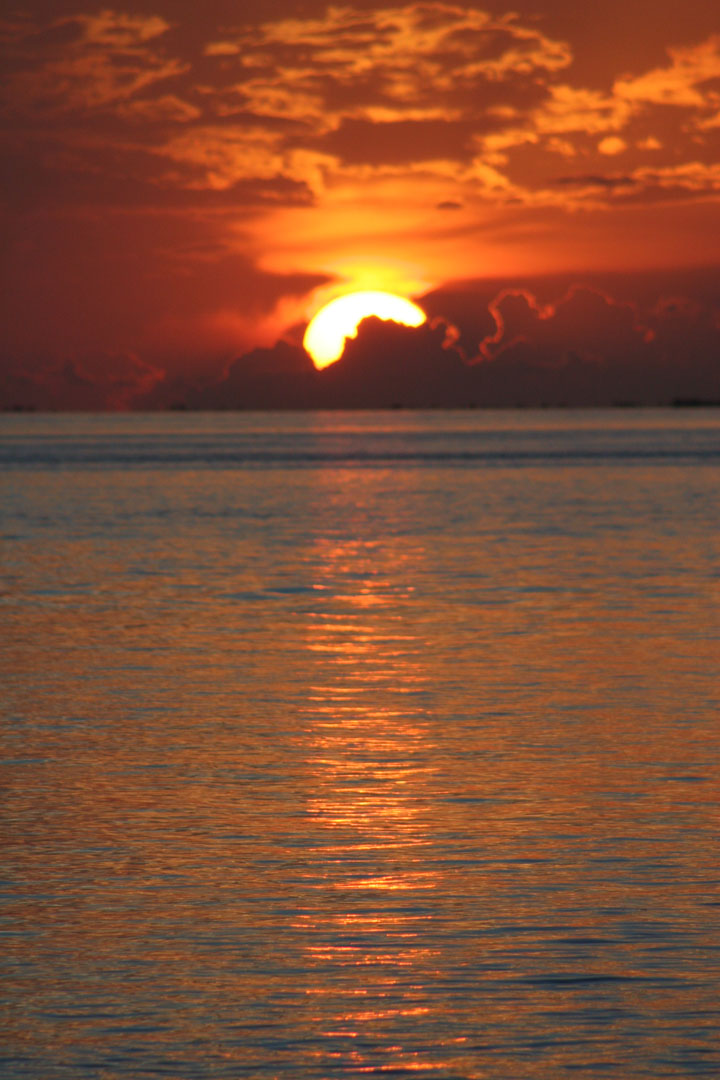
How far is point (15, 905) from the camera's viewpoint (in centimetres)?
1030

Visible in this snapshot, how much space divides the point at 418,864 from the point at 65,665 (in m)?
11.1

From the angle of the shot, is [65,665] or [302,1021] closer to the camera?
[302,1021]

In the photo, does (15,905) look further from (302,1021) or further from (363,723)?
(363,723)

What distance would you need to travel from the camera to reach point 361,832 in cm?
1216

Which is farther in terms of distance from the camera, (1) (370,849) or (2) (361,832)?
(2) (361,832)

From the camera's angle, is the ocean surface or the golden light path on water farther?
the golden light path on water

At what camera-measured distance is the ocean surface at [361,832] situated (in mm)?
8188

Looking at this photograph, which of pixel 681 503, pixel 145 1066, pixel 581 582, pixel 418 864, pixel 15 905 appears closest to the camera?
pixel 145 1066

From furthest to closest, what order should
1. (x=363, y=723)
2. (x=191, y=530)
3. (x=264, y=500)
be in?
(x=264, y=500) → (x=191, y=530) → (x=363, y=723)

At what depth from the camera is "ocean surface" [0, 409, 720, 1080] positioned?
8188 millimetres

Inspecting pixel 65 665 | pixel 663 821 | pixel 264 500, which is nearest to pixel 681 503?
pixel 264 500

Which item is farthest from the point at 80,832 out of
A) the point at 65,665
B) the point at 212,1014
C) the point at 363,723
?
the point at 65,665

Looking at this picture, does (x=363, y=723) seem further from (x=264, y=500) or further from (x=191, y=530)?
(x=264, y=500)

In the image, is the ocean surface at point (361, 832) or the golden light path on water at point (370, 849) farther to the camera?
the golden light path on water at point (370, 849)
